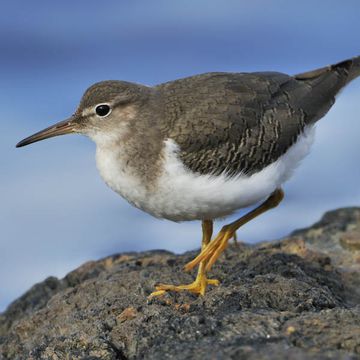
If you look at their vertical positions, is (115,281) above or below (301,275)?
above

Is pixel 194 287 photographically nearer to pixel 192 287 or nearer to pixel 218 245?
pixel 192 287

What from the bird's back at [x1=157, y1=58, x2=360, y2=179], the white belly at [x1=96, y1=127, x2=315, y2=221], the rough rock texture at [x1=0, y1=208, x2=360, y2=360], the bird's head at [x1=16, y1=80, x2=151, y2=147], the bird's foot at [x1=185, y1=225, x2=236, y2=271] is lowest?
the rough rock texture at [x1=0, y1=208, x2=360, y2=360]

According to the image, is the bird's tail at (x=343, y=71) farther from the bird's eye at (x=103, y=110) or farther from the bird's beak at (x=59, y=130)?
the bird's beak at (x=59, y=130)

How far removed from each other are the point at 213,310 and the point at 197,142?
1846 millimetres

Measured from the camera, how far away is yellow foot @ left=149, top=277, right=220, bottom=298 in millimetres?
6337

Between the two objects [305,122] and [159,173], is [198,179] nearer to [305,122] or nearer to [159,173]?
[159,173]

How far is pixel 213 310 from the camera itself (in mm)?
5477

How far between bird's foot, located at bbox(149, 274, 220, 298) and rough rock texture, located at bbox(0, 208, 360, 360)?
0.44ft

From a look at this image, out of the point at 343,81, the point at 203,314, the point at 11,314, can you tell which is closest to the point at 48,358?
the point at 203,314

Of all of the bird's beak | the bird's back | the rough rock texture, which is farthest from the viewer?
the bird's beak

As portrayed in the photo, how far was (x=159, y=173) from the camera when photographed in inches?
259

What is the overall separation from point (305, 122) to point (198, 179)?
1777 mm

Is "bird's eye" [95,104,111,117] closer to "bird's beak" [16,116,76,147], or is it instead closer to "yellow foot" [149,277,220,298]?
"bird's beak" [16,116,76,147]

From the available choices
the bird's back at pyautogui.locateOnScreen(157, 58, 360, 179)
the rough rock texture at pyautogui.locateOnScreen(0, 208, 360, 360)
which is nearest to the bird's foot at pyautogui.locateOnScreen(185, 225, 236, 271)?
the rough rock texture at pyautogui.locateOnScreen(0, 208, 360, 360)
